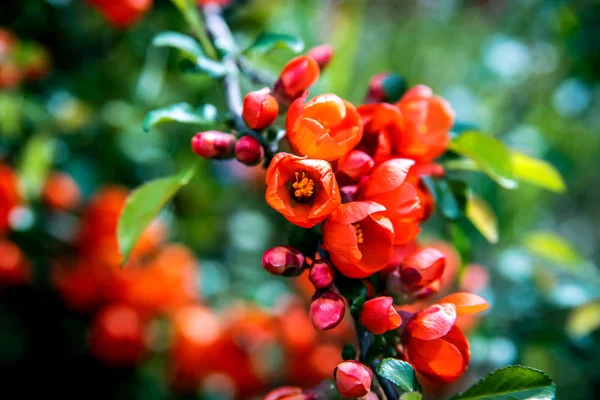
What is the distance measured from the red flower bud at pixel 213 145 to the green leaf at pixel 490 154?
12.4 inches

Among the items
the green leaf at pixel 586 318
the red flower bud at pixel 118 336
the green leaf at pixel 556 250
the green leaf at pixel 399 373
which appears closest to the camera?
the green leaf at pixel 399 373

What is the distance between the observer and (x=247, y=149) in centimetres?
62

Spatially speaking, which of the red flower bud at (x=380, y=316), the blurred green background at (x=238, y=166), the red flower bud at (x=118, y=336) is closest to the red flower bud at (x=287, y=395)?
the red flower bud at (x=380, y=316)

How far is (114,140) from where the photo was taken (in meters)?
1.38

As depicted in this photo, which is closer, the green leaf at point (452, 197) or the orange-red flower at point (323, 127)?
the orange-red flower at point (323, 127)

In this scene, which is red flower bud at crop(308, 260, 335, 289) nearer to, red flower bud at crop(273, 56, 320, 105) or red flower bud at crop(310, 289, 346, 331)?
red flower bud at crop(310, 289, 346, 331)

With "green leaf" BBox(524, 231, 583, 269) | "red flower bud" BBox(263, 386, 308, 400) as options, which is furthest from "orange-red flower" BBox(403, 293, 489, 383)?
"green leaf" BBox(524, 231, 583, 269)

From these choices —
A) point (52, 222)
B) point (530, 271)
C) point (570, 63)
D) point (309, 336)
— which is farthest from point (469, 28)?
point (52, 222)

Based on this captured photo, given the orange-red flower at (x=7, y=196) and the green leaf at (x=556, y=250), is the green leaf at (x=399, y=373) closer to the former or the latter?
the green leaf at (x=556, y=250)

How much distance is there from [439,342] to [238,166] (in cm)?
125

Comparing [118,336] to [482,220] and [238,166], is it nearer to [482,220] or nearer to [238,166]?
[238,166]

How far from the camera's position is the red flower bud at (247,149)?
623mm

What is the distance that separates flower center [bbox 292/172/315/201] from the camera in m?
0.62

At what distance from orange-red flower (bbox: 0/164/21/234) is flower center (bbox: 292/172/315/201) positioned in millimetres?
813
